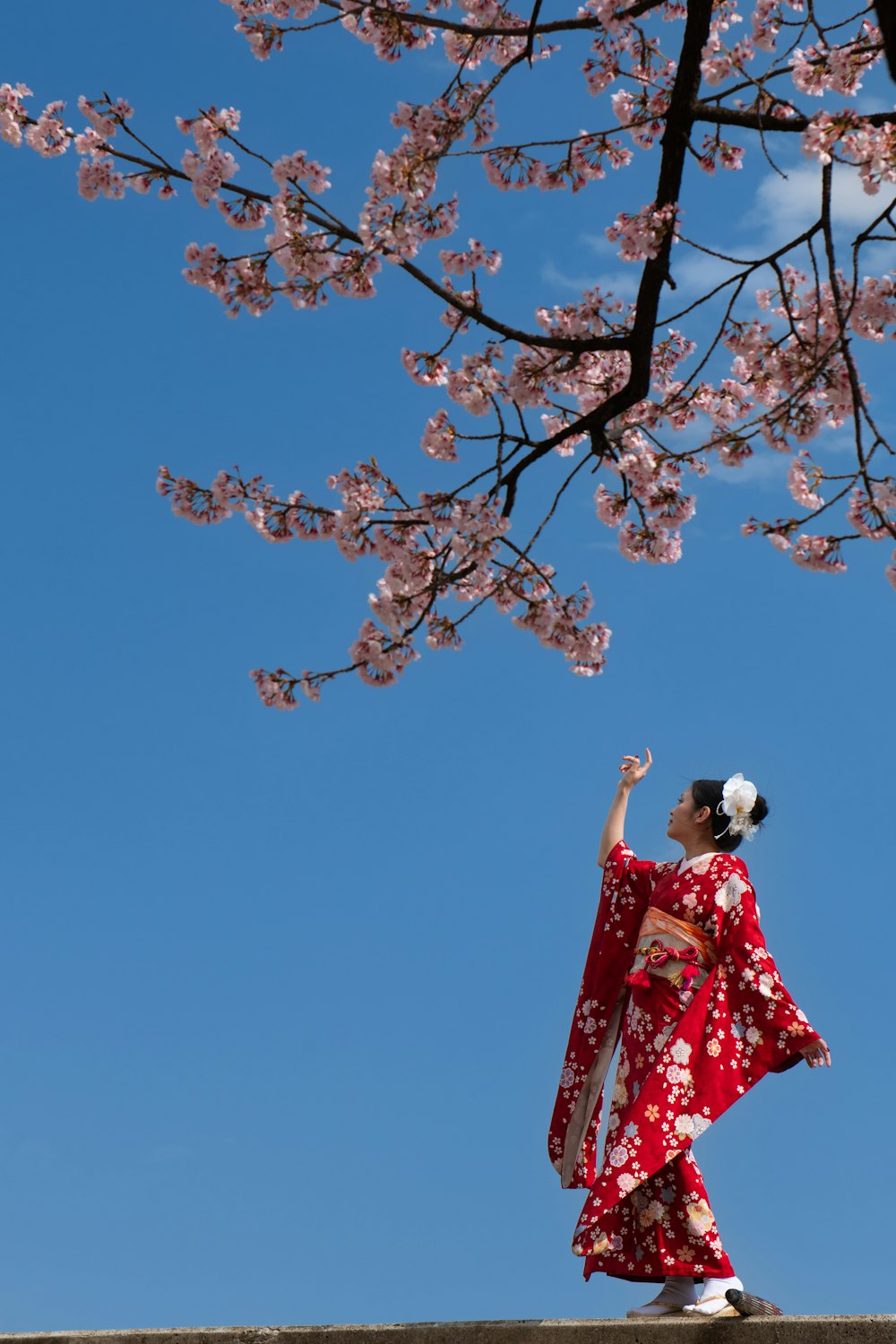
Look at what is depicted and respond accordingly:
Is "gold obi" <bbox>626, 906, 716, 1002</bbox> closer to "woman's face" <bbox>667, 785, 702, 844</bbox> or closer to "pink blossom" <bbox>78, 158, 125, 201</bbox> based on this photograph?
"woman's face" <bbox>667, 785, 702, 844</bbox>

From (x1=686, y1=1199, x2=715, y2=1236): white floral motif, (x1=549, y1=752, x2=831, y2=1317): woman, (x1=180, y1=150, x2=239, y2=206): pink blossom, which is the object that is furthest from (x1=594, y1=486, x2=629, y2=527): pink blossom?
(x1=686, y1=1199, x2=715, y2=1236): white floral motif

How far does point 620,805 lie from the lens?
6.83 meters

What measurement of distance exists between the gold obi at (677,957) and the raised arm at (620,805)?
58cm

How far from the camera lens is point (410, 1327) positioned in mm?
5133

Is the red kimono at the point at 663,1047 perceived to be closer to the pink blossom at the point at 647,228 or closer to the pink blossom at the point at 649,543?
the pink blossom at the point at 649,543

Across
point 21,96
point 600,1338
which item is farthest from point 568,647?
point 21,96

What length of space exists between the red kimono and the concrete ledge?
23.5 inches

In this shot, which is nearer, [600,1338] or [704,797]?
[600,1338]

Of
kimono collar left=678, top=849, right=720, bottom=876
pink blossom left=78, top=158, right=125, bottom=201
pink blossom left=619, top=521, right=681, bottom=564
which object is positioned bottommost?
kimono collar left=678, top=849, right=720, bottom=876

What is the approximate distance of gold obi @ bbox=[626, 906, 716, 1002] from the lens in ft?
20.3

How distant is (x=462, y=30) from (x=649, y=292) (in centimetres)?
124

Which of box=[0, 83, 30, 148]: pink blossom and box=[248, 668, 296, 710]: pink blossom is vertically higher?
box=[0, 83, 30, 148]: pink blossom

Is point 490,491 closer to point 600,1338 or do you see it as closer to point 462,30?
point 462,30

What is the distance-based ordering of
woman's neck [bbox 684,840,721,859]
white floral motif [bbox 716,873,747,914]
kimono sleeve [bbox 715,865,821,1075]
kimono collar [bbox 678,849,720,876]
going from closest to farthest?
kimono sleeve [bbox 715,865,821,1075]
white floral motif [bbox 716,873,747,914]
kimono collar [bbox 678,849,720,876]
woman's neck [bbox 684,840,721,859]
